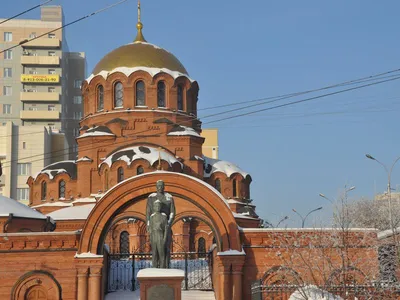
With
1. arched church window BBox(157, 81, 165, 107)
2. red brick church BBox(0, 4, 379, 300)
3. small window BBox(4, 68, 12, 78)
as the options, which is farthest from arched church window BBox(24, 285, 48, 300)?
small window BBox(4, 68, 12, 78)

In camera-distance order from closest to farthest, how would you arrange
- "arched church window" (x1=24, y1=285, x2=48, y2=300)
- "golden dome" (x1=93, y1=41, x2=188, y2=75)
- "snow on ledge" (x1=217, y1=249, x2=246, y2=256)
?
1. "snow on ledge" (x1=217, y1=249, x2=246, y2=256)
2. "arched church window" (x1=24, y1=285, x2=48, y2=300)
3. "golden dome" (x1=93, y1=41, x2=188, y2=75)

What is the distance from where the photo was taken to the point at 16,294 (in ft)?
70.6

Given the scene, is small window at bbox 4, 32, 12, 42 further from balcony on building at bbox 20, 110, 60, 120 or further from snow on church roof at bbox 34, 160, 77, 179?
snow on church roof at bbox 34, 160, 77, 179

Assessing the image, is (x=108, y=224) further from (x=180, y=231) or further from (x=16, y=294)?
(x=180, y=231)

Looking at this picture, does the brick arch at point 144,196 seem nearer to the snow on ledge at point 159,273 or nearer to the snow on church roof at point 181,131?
the snow on ledge at point 159,273

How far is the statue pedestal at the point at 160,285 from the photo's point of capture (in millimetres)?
14586

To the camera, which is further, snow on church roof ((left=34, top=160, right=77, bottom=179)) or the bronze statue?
snow on church roof ((left=34, top=160, right=77, bottom=179))

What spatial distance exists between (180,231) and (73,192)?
7927mm

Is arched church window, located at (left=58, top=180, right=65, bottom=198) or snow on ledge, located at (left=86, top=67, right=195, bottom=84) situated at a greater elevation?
snow on ledge, located at (left=86, top=67, right=195, bottom=84)

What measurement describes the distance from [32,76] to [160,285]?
5523 centimetres

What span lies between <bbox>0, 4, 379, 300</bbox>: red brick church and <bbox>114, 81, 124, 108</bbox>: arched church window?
6 centimetres

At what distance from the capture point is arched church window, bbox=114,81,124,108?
128 ft

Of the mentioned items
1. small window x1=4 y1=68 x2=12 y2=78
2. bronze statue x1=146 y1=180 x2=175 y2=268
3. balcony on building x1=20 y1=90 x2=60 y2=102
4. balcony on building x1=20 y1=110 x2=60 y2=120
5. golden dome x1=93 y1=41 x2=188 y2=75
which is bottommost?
bronze statue x1=146 y1=180 x2=175 y2=268

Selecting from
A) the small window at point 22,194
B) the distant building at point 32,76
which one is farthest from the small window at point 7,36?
the small window at point 22,194
